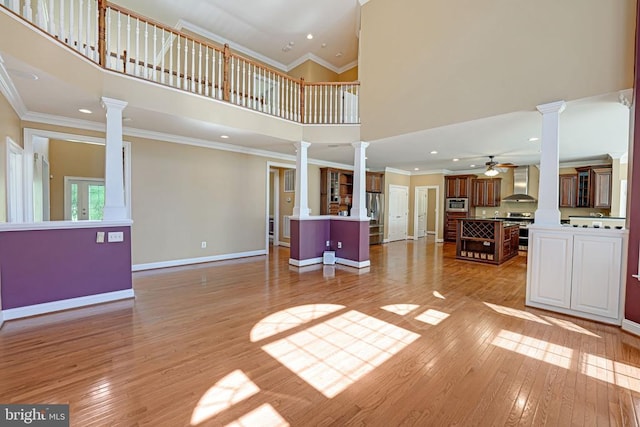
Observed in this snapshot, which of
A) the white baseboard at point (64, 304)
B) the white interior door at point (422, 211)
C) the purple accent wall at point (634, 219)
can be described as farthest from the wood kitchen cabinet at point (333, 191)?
the purple accent wall at point (634, 219)

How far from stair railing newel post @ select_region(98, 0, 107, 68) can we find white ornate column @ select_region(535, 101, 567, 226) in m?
5.47

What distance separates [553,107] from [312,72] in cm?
573

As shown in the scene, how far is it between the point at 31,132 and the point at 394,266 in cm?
662

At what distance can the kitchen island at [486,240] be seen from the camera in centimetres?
630

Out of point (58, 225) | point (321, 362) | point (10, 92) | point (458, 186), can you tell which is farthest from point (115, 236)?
point (458, 186)

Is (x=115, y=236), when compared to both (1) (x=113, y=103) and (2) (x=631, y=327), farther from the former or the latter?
(2) (x=631, y=327)

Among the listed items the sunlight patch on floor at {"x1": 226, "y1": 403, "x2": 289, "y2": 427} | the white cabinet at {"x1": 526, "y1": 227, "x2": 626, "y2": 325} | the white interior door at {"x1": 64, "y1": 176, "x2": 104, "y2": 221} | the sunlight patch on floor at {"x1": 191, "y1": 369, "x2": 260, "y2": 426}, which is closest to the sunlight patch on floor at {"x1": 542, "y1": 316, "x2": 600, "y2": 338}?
the white cabinet at {"x1": 526, "y1": 227, "x2": 626, "y2": 325}

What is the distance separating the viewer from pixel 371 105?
5.41 m

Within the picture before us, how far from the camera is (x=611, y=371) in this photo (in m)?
2.20

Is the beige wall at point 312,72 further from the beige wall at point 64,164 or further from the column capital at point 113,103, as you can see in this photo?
the beige wall at point 64,164

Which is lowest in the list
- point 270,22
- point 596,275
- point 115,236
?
point 596,275

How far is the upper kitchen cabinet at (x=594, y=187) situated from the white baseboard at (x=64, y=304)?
10.2 m

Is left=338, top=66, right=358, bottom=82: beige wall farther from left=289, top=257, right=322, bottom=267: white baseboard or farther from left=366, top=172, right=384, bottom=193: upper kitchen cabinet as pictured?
left=289, top=257, right=322, bottom=267: white baseboard

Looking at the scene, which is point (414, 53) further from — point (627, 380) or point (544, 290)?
point (627, 380)
